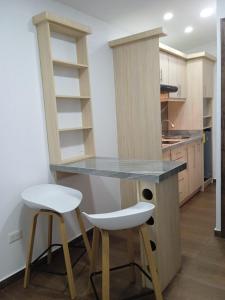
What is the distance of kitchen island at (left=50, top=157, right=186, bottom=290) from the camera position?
1913 millimetres

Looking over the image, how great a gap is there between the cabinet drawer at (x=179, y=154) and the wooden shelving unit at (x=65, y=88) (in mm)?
1247

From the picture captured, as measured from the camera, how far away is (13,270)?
2.26 m

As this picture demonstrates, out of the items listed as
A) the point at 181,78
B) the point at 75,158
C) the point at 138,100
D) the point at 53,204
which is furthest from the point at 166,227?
the point at 181,78

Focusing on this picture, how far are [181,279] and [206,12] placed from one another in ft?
9.62

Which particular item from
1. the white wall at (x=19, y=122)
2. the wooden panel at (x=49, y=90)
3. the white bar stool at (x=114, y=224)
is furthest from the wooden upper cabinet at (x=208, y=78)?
the white bar stool at (x=114, y=224)

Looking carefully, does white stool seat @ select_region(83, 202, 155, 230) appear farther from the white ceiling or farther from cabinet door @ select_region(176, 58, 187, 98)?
cabinet door @ select_region(176, 58, 187, 98)

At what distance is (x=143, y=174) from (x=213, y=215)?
2.05 metres

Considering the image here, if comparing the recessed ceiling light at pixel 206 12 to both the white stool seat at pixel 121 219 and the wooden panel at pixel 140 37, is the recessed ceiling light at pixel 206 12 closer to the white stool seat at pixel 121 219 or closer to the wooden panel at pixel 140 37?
the wooden panel at pixel 140 37

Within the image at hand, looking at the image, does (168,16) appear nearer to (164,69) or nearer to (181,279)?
(164,69)

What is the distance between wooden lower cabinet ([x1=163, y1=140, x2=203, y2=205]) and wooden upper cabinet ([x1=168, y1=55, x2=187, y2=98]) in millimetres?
849

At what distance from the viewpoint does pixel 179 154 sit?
3693 millimetres

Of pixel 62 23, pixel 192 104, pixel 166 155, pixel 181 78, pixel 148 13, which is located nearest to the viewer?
pixel 62 23

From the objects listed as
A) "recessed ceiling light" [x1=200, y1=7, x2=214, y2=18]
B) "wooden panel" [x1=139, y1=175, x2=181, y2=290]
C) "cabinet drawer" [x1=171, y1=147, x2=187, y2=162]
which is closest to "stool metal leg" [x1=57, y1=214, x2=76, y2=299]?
"wooden panel" [x1=139, y1=175, x2=181, y2=290]

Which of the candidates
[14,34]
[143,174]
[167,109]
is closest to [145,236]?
[143,174]
